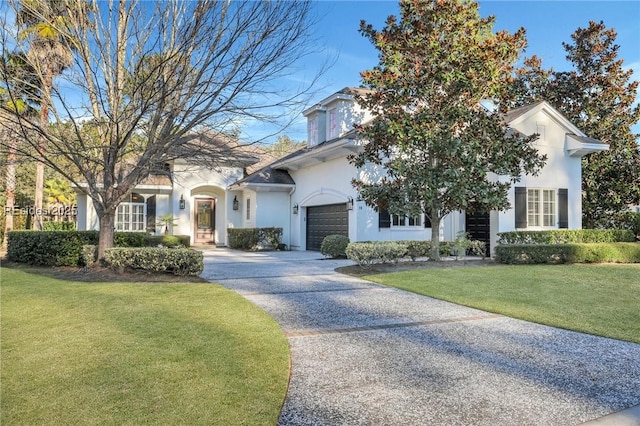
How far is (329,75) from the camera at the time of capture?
27.5 feet

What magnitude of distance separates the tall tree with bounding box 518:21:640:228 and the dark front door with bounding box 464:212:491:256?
679 centimetres

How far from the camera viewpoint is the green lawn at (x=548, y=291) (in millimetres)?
6426

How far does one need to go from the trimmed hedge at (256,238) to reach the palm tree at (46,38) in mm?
11011

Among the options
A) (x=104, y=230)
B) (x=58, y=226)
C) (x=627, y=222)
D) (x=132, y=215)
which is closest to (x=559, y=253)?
(x=627, y=222)

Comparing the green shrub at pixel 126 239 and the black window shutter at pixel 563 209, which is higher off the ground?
the black window shutter at pixel 563 209

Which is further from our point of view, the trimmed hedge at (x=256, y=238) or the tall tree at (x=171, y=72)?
the trimmed hedge at (x=256, y=238)

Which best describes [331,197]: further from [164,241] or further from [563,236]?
[563,236]

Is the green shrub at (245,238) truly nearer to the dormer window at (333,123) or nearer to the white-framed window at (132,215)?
the white-framed window at (132,215)

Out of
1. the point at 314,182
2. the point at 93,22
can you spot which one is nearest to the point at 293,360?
the point at 93,22

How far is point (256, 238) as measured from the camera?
19875 mm

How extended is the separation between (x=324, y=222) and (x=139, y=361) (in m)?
14.3

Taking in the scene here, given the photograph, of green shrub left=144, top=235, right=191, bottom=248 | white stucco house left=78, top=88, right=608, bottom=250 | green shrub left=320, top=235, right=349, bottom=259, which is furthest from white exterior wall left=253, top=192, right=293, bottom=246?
green shrub left=320, top=235, right=349, bottom=259

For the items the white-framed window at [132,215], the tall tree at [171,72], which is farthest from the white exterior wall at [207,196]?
the tall tree at [171,72]

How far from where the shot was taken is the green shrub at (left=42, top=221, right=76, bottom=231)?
2208 centimetres
